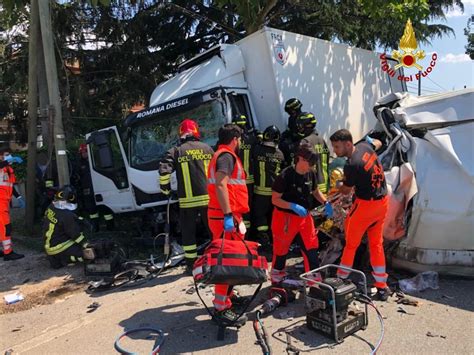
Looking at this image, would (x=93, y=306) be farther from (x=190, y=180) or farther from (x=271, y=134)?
(x=271, y=134)

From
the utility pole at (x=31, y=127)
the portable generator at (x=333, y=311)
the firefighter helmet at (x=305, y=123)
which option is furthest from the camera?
the utility pole at (x=31, y=127)

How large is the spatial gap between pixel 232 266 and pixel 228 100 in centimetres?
315

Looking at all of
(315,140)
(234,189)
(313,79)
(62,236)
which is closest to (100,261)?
(62,236)

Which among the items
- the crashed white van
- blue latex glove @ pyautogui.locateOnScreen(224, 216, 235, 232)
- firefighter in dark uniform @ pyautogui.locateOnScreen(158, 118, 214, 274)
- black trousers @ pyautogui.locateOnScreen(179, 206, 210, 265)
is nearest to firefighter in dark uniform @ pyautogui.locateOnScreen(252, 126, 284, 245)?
firefighter in dark uniform @ pyautogui.locateOnScreen(158, 118, 214, 274)

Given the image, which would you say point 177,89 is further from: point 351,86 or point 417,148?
point 417,148

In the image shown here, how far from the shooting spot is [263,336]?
11.3 ft

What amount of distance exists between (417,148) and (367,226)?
49.2 inches

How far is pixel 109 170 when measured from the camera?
7281 millimetres

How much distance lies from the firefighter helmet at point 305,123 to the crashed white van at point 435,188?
1093 millimetres

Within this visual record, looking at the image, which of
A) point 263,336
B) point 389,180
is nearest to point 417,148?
point 389,180

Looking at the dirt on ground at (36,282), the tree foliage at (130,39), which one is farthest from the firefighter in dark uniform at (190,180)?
the tree foliage at (130,39)

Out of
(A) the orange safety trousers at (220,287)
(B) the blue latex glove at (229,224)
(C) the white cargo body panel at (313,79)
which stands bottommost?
(A) the orange safety trousers at (220,287)

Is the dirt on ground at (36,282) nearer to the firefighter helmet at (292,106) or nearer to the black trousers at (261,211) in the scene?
the black trousers at (261,211)

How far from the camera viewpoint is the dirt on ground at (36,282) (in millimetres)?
4961
